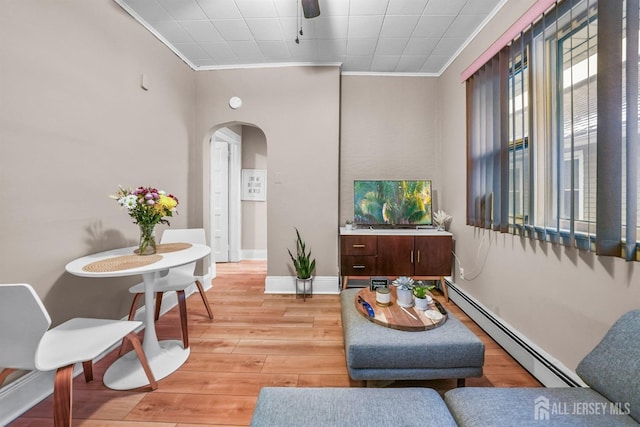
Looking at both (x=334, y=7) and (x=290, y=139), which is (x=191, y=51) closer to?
(x=290, y=139)

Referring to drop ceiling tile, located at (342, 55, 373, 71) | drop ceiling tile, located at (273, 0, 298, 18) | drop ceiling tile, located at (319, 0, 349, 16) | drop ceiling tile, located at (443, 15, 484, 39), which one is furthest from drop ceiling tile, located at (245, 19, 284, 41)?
drop ceiling tile, located at (443, 15, 484, 39)

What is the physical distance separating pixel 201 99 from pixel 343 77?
186cm

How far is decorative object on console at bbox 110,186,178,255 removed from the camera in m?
1.86

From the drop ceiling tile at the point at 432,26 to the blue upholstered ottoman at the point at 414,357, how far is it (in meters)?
2.66

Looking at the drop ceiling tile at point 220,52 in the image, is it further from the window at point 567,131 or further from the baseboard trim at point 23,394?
the baseboard trim at point 23,394

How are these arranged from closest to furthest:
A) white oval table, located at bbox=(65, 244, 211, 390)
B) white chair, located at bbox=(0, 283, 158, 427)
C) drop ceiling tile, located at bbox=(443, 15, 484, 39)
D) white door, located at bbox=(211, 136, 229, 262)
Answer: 1. white chair, located at bbox=(0, 283, 158, 427)
2. white oval table, located at bbox=(65, 244, 211, 390)
3. drop ceiling tile, located at bbox=(443, 15, 484, 39)
4. white door, located at bbox=(211, 136, 229, 262)

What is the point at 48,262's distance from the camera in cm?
169

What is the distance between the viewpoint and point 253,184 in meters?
5.01

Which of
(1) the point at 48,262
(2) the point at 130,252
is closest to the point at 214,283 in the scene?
(2) the point at 130,252

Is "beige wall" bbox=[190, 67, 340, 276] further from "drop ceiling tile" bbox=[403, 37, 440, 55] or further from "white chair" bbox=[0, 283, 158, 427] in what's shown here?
"white chair" bbox=[0, 283, 158, 427]

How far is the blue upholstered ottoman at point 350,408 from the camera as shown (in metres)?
0.93

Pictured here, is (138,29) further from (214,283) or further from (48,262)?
(214,283)

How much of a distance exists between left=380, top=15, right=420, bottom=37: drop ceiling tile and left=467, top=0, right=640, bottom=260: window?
80 centimetres

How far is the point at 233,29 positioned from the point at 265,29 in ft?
1.04
